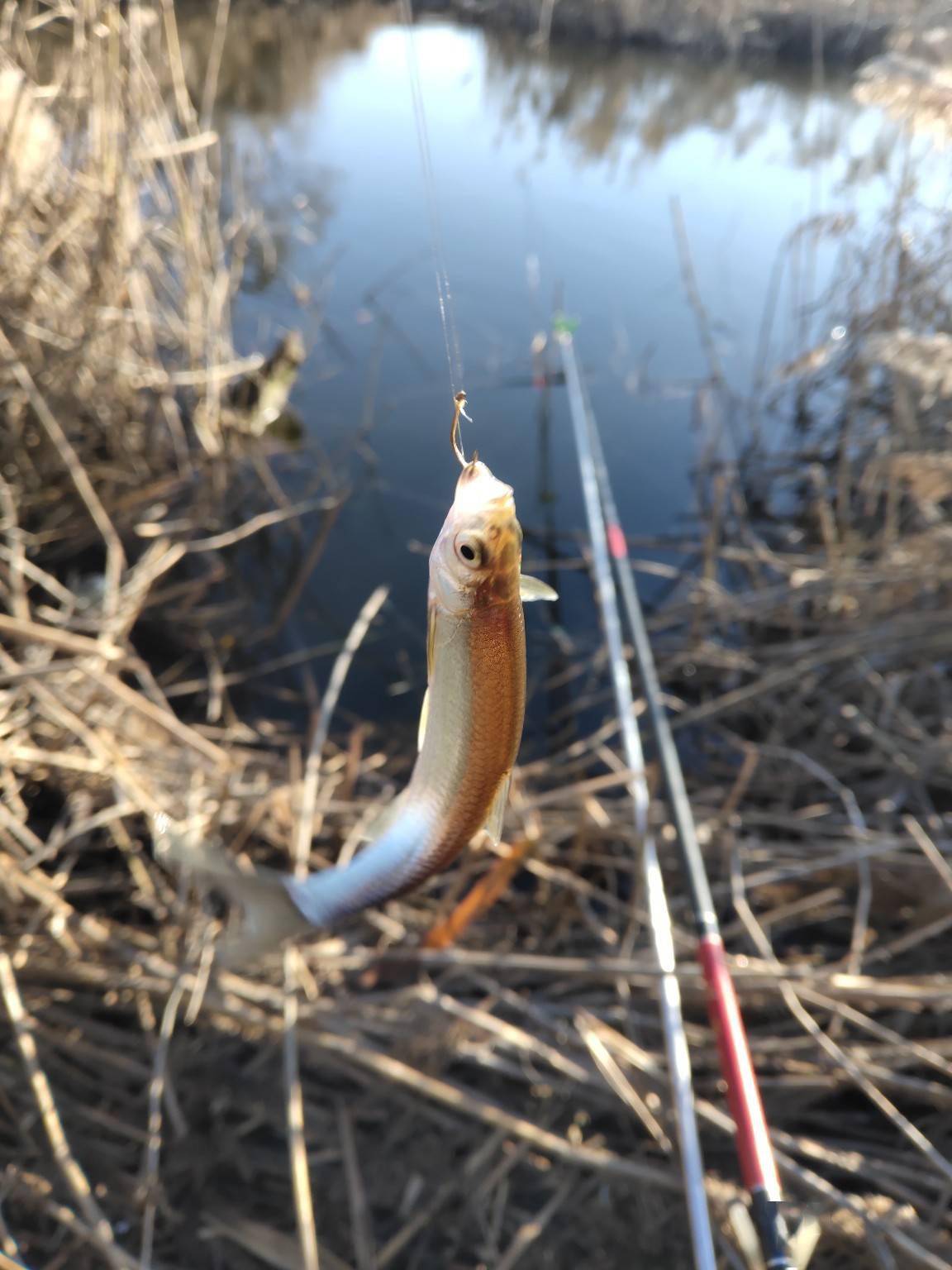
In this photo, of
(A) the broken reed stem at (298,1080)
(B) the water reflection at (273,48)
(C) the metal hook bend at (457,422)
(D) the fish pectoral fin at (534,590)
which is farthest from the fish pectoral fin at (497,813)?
(B) the water reflection at (273,48)

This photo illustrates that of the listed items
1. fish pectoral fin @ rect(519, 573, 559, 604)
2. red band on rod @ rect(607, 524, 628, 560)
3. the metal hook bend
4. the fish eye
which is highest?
the metal hook bend

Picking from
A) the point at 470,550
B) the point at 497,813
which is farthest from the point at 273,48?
the point at 497,813

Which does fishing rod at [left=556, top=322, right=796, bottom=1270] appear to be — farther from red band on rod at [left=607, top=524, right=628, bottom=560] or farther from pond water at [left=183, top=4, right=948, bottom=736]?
pond water at [left=183, top=4, right=948, bottom=736]

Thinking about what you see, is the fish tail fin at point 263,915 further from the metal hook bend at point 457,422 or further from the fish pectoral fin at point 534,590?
the metal hook bend at point 457,422

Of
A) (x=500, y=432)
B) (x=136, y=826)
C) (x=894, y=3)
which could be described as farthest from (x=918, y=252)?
(x=894, y=3)

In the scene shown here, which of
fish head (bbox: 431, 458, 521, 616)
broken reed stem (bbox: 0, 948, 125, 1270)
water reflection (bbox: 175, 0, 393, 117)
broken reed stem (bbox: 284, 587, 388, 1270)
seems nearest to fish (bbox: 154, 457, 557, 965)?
fish head (bbox: 431, 458, 521, 616)

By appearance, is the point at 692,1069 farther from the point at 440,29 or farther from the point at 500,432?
the point at 440,29
